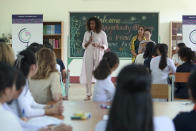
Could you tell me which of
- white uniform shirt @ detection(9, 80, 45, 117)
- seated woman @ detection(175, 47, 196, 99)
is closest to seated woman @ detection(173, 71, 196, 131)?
white uniform shirt @ detection(9, 80, 45, 117)

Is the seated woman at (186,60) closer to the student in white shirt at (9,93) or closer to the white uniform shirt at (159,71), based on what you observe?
the white uniform shirt at (159,71)

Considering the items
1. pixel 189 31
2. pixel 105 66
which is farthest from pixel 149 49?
pixel 189 31

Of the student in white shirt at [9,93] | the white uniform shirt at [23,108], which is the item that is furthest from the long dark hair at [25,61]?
the student in white shirt at [9,93]

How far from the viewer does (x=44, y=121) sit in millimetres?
1840

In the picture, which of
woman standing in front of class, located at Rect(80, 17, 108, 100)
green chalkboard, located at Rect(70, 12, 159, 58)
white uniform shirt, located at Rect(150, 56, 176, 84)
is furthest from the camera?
green chalkboard, located at Rect(70, 12, 159, 58)

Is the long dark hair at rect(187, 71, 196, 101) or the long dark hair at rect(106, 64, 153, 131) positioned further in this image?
the long dark hair at rect(187, 71, 196, 101)

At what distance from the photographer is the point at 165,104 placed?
8.06 feet

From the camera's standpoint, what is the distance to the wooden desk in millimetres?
1785

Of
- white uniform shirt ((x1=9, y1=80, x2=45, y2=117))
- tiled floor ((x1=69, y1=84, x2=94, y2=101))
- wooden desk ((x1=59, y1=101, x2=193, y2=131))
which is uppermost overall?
Answer: white uniform shirt ((x1=9, y1=80, x2=45, y2=117))

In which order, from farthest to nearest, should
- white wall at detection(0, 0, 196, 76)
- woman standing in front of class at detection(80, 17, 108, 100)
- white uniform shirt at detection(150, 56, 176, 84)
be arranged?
white wall at detection(0, 0, 196, 76) → woman standing in front of class at detection(80, 17, 108, 100) → white uniform shirt at detection(150, 56, 176, 84)

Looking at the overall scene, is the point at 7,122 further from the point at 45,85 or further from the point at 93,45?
the point at 93,45

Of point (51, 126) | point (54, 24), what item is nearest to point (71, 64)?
point (54, 24)

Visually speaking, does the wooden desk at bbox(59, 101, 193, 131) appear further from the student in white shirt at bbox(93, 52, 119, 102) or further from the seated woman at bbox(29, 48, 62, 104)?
the student in white shirt at bbox(93, 52, 119, 102)

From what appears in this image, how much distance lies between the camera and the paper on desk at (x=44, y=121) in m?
1.80
